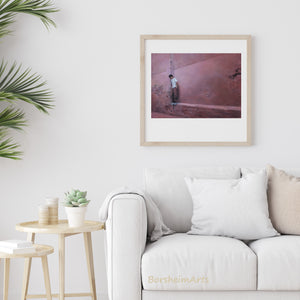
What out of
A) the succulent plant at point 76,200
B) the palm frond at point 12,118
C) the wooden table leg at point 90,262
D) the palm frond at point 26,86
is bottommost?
the wooden table leg at point 90,262

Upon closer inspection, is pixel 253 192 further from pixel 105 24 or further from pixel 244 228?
pixel 105 24

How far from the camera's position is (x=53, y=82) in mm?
3568

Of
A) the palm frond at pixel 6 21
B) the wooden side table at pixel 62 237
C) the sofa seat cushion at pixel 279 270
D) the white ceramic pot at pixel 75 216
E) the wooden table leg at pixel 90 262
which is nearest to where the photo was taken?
the sofa seat cushion at pixel 279 270

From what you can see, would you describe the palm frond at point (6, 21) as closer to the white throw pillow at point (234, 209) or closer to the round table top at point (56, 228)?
the round table top at point (56, 228)

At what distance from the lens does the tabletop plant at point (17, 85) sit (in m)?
3.40

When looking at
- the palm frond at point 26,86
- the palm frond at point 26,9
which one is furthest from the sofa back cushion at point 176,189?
the palm frond at point 26,9

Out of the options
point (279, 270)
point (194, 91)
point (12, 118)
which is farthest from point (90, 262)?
point (194, 91)

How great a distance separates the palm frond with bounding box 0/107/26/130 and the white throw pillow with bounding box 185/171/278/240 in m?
1.34

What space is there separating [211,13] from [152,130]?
938 mm

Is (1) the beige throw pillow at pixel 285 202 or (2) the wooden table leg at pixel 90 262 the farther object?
(2) the wooden table leg at pixel 90 262

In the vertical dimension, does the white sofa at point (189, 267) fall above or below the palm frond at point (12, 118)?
below

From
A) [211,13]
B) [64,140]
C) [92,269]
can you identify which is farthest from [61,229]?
[211,13]

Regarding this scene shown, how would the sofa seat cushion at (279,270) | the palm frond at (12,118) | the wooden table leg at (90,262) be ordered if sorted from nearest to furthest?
1. the sofa seat cushion at (279,270)
2. the wooden table leg at (90,262)
3. the palm frond at (12,118)

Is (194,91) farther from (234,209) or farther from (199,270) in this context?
(199,270)
